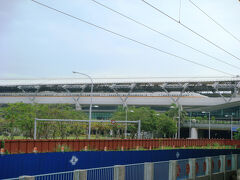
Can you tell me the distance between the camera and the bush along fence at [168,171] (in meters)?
12.0

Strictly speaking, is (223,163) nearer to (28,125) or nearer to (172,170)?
(172,170)

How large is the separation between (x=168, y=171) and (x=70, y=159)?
473 cm

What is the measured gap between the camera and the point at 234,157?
22.6 m

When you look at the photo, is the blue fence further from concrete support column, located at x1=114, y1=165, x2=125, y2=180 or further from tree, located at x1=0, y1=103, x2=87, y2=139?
tree, located at x1=0, y1=103, x2=87, y2=139

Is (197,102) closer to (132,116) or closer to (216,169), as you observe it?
(132,116)

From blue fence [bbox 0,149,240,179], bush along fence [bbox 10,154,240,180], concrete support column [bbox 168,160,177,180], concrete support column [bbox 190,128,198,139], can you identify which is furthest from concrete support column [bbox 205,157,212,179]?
concrete support column [bbox 190,128,198,139]

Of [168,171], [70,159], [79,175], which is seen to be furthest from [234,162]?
[79,175]

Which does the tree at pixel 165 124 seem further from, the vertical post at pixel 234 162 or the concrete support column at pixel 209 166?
the concrete support column at pixel 209 166

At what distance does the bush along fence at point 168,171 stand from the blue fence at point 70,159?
327 cm

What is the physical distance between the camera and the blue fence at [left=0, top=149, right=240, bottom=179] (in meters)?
14.3

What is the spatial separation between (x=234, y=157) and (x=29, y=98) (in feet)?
297

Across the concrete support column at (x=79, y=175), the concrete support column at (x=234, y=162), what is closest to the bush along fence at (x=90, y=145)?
the concrete support column at (x=79, y=175)

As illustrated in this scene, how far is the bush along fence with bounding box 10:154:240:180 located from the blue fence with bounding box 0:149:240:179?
3.27m

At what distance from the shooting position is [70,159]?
17.3 metres
